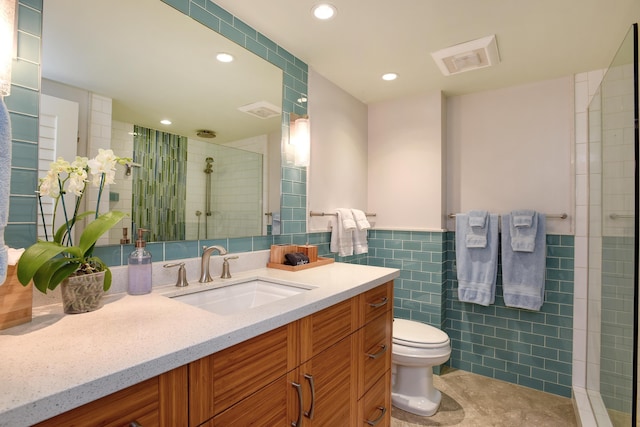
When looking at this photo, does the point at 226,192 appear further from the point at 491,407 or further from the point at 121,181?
the point at 491,407

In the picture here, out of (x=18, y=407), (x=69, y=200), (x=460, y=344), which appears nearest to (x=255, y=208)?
(x=69, y=200)

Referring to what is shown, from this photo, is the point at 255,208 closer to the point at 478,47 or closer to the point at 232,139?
the point at 232,139

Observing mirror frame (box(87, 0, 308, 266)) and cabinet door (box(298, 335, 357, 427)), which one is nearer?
cabinet door (box(298, 335, 357, 427))

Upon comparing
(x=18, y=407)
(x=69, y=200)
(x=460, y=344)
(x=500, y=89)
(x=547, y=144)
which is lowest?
(x=460, y=344)

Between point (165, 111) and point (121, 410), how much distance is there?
117 centimetres

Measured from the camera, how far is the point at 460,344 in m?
2.62

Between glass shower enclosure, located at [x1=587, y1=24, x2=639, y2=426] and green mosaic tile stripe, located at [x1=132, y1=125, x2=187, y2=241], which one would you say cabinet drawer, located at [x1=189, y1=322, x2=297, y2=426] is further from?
glass shower enclosure, located at [x1=587, y1=24, x2=639, y2=426]

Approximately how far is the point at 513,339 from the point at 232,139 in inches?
96.5

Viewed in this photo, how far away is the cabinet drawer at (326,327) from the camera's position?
43.7 inches

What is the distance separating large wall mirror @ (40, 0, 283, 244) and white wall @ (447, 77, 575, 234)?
1612mm

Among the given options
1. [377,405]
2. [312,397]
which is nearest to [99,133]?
[312,397]

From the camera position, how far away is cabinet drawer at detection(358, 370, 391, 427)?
1.46m

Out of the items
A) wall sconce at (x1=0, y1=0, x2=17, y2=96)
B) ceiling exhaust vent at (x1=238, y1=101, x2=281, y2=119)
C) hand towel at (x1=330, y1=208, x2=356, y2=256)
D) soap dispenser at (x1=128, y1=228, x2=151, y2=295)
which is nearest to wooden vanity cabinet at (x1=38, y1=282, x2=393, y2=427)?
soap dispenser at (x1=128, y1=228, x2=151, y2=295)

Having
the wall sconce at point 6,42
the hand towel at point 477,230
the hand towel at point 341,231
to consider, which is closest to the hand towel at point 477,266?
the hand towel at point 477,230
